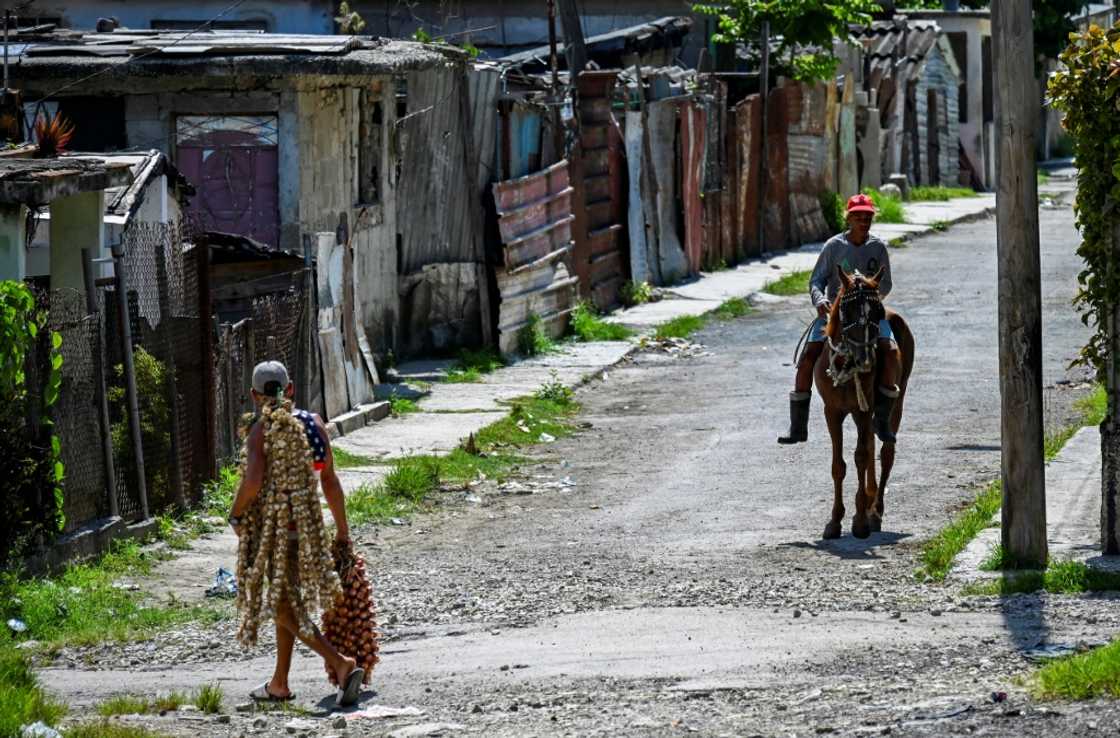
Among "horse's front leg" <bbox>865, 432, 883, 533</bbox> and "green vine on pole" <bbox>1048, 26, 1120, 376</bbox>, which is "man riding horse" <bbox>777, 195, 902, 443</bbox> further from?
"green vine on pole" <bbox>1048, 26, 1120, 376</bbox>

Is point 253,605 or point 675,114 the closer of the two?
point 253,605

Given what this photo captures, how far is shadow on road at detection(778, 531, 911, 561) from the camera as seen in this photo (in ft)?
37.1

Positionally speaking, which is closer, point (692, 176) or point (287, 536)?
point (287, 536)

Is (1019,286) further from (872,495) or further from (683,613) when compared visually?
(683,613)

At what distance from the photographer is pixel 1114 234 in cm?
1037

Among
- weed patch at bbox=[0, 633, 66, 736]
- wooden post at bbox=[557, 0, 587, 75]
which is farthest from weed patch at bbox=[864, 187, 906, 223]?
weed patch at bbox=[0, 633, 66, 736]

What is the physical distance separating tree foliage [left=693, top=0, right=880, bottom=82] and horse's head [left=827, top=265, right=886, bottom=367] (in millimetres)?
18388

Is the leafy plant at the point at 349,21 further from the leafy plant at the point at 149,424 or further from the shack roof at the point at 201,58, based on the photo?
the leafy plant at the point at 149,424

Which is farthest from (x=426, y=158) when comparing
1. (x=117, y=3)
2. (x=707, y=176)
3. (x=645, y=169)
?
(x=117, y=3)

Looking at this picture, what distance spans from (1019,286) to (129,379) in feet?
18.2

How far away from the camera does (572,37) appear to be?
24297 millimetres

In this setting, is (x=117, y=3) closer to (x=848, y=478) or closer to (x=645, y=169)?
(x=645, y=169)

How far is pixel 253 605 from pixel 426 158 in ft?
39.0

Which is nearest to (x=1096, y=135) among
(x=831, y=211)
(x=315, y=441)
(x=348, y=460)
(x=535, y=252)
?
(x=315, y=441)
